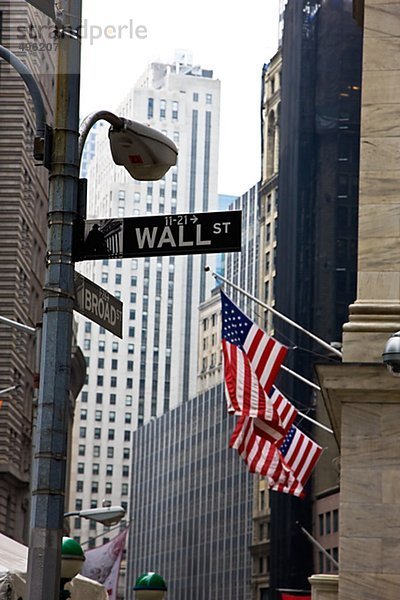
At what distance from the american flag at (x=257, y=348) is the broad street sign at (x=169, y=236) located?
15882mm

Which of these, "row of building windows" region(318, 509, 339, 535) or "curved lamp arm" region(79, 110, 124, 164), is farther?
"row of building windows" region(318, 509, 339, 535)

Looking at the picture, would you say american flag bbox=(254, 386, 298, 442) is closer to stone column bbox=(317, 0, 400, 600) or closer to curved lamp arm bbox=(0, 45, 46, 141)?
stone column bbox=(317, 0, 400, 600)

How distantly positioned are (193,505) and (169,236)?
13163 centimetres

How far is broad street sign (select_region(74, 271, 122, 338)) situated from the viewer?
976 centimetres

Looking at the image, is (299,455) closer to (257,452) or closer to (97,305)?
(257,452)

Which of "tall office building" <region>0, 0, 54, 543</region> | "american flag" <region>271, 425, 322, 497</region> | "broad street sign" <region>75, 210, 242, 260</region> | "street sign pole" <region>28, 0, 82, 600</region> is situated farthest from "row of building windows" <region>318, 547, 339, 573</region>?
"street sign pole" <region>28, 0, 82, 600</region>

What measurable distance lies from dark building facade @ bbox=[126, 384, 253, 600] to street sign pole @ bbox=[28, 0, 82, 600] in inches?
4388

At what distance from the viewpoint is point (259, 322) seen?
404ft

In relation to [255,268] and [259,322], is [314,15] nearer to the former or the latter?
[259,322]

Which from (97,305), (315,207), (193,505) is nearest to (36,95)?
(97,305)

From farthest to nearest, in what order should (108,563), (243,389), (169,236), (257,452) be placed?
(108,563), (257,452), (243,389), (169,236)

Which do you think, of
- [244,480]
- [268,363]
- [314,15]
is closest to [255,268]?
[244,480]

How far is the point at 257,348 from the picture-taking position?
25.9 metres

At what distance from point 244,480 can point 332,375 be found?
10682cm
